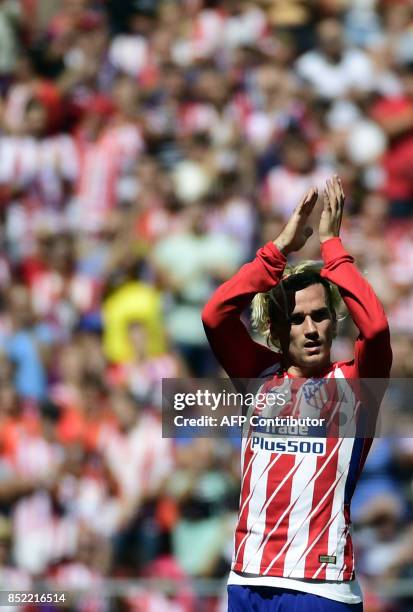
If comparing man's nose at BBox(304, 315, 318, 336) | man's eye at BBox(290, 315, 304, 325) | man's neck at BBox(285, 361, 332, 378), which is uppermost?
man's eye at BBox(290, 315, 304, 325)

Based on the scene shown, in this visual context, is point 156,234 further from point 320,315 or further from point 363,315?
point 363,315

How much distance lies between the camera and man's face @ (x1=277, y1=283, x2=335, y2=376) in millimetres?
4250

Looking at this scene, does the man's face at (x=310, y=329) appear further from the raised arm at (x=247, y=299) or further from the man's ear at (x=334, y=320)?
the raised arm at (x=247, y=299)

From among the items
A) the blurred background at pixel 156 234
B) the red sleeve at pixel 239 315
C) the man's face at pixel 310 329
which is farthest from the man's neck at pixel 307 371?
the blurred background at pixel 156 234

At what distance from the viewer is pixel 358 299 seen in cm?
405

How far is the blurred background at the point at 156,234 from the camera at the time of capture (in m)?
7.67

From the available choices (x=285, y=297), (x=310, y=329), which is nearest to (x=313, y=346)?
(x=310, y=329)

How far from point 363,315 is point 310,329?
262 mm

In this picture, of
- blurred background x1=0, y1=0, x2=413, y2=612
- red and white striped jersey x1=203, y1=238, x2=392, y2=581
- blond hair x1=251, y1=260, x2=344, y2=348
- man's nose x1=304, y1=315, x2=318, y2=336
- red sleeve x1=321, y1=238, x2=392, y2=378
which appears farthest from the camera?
blurred background x1=0, y1=0, x2=413, y2=612

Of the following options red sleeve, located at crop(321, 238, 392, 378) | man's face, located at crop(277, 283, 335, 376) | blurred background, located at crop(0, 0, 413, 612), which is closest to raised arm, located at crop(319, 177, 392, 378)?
red sleeve, located at crop(321, 238, 392, 378)

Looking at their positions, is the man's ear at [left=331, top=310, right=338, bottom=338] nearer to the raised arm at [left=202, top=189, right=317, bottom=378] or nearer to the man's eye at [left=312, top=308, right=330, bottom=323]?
the man's eye at [left=312, top=308, right=330, bottom=323]

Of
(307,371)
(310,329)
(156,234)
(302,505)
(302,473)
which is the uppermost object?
(156,234)

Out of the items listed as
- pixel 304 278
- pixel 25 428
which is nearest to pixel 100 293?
pixel 25 428

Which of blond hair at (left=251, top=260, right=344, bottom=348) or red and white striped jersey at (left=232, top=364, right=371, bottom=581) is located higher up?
blond hair at (left=251, top=260, right=344, bottom=348)
